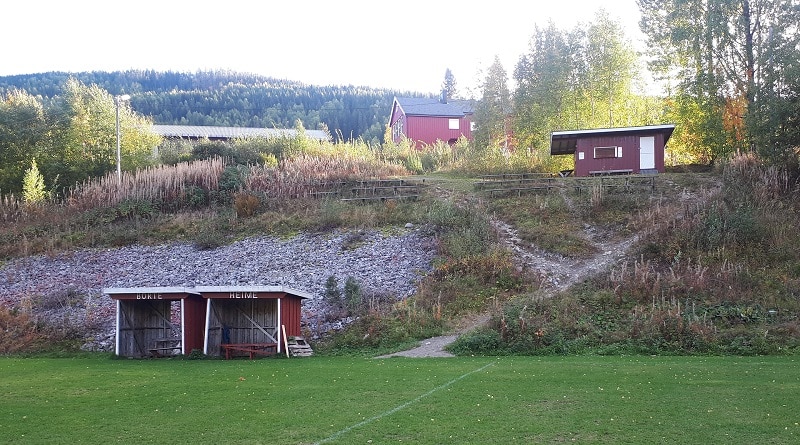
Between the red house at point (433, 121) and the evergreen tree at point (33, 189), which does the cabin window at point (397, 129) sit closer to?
the red house at point (433, 121)

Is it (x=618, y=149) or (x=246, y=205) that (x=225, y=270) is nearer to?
(x=246, y=205)

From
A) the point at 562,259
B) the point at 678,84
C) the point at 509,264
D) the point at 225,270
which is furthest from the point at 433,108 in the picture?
the point at 509,264

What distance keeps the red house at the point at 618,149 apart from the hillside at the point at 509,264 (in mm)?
2558

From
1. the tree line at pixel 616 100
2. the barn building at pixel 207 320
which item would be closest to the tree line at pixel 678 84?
the tree line at pixel 616 100

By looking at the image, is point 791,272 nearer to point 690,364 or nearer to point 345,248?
point 690,364

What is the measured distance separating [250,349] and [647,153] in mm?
25003

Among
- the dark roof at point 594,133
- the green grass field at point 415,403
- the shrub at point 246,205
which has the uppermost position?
the dark roof at point 594,133

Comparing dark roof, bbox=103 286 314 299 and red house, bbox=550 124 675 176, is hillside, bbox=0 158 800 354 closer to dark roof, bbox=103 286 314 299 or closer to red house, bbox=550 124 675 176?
red house, bbox=550 124 675 176

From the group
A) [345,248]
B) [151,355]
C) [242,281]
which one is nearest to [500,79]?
[345,248]

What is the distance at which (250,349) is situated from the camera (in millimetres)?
19953

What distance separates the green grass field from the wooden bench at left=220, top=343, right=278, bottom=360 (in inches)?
108

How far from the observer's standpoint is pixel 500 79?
167 ft

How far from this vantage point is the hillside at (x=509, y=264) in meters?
20.5

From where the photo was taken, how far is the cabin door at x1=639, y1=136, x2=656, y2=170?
37.0 metres
